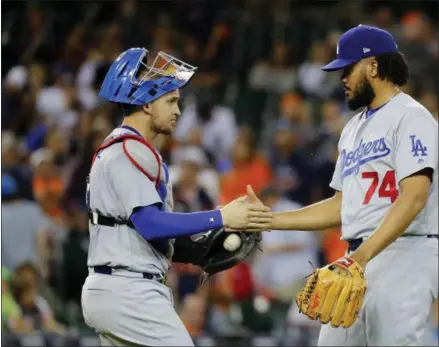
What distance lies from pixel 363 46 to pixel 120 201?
58.8 inches

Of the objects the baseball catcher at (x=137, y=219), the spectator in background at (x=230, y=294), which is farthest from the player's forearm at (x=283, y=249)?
the baseball catcher at (x=137, y=219)

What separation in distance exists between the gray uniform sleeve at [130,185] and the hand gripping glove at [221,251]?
54 cm

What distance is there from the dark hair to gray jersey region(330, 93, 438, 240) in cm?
10

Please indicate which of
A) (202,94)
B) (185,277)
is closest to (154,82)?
(185,277)

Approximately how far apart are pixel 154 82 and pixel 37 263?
182 inches

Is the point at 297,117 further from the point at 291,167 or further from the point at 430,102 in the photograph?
the point at 430,102

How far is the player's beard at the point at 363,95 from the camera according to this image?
5367mm

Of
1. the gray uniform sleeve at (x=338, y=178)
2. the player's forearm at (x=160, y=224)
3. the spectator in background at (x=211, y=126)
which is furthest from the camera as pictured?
the spectator in background at (x=211, y=126)

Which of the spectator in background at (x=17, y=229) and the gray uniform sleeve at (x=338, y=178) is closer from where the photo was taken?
the gray uniform sleeve at (x=338, y=178)

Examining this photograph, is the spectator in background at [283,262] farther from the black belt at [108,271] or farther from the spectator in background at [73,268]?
the black belt at [108,271]

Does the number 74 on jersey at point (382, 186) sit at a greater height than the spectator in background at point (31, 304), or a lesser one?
greater

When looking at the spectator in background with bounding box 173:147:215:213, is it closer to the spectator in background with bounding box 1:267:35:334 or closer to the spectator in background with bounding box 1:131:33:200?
the spectator in background with bounding box 1:131:33:200

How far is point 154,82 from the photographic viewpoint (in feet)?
16.6

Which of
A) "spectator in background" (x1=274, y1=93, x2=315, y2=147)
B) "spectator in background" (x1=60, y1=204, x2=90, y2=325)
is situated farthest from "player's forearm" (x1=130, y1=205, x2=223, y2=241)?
"spectator in background" (x1=274, y1=93, x2=315, y2=147)
